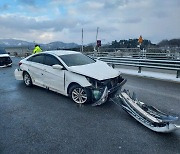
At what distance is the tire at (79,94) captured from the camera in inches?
244

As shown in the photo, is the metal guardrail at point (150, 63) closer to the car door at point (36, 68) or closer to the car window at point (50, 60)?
the car window at point (50, 60)

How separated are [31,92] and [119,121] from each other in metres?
4.11

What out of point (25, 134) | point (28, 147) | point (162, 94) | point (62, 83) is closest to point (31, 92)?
point (62, 83)

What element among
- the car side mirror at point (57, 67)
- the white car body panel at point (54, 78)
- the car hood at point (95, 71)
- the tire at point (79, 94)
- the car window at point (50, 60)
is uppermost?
the car window at point (50, 60)

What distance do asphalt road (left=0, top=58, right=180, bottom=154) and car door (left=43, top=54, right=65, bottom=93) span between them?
36cm

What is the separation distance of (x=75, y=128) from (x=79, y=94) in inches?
70.2

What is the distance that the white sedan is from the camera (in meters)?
6.14

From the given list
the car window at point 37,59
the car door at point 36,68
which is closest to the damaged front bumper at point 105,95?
the car door at point 36,68

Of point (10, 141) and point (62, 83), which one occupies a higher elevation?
point (62, 83)

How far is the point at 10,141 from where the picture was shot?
4172 mm

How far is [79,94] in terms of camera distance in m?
6.39

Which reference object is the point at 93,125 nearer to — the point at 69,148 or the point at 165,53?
the point at 69,148

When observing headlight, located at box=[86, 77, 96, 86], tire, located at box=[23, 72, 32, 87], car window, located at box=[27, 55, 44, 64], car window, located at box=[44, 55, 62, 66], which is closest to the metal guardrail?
headlight, located at box=[86, 77, 96, 86]

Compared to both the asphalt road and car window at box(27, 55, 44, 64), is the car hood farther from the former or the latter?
car window at box(27, 55, 44, 64)
